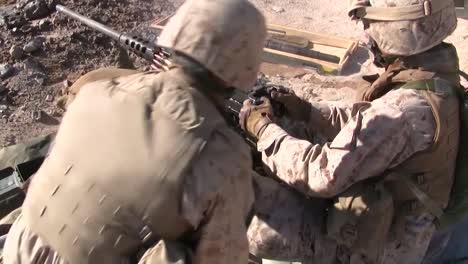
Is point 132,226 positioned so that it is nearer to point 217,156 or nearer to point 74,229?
point 74,229

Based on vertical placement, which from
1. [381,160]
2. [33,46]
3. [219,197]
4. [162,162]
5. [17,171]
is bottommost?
[33,46]

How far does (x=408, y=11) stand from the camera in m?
3.35

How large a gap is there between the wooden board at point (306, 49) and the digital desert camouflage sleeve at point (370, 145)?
4.25 metres

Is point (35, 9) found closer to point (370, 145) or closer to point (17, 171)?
point (17, 171)

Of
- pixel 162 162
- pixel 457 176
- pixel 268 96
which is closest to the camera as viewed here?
pixel 162 162

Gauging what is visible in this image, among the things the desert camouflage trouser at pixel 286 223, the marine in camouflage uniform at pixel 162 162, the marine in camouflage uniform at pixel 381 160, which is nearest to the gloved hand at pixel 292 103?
the marine in camouflage uniform at pixel 381 160

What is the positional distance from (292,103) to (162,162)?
64.3 inches

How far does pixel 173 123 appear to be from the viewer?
2553mm

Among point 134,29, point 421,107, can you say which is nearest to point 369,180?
point 421,107

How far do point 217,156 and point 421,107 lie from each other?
1.12 metres

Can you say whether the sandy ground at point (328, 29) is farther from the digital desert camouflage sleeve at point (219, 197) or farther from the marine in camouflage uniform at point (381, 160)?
the digital desert camouflage sleeve at point (219, 197)

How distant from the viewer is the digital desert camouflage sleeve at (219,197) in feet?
8.33

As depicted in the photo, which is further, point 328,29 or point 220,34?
point 328,29

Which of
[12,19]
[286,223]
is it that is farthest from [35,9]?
[286,223]
